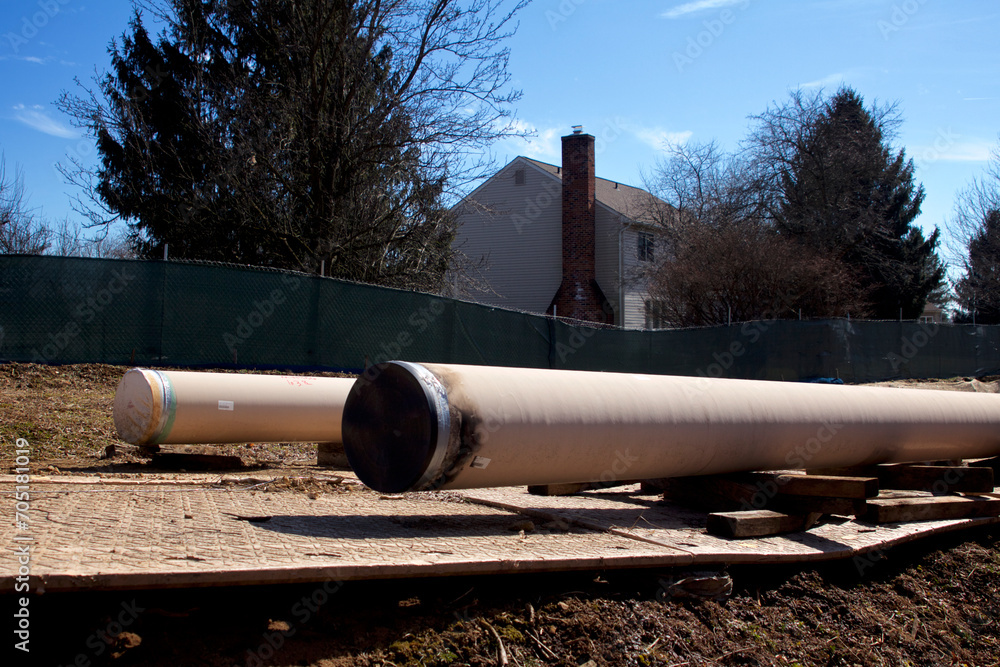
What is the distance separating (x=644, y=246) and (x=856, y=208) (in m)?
8.84

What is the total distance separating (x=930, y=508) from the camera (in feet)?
17.2

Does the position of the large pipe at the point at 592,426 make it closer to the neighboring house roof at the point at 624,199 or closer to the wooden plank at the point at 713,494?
the wooden plank at the point at 713,494

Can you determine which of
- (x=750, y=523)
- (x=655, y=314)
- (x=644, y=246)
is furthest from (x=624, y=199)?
(x=750, y=523)

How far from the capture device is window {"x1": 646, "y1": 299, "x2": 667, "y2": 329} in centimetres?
2561

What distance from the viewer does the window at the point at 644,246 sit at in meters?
28.9

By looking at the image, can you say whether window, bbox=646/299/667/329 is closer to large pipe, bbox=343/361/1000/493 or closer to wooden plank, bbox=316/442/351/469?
wooden plank, bbox=316/442/351/469

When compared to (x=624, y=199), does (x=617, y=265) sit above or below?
below

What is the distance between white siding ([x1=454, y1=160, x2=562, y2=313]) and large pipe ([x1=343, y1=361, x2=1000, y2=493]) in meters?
23.0

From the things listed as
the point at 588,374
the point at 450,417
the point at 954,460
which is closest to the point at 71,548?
the point at 450,417

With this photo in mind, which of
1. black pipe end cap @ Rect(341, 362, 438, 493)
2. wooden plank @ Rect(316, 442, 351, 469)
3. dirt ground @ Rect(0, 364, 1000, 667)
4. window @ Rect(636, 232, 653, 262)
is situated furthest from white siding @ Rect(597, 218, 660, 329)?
black pipe end cap @ Rect(341, 362, 438, 493)

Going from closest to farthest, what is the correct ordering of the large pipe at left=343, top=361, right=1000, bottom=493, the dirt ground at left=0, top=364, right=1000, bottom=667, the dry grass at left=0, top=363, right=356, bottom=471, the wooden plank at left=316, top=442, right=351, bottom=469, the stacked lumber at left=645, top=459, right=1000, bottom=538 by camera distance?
the dirt ground at left=0, top=364, right=1000, bottom=667 < the large pipe at left=343, top=361, right=1000, bottom=493 < the stacked lumber at left=645, top=459, right=1000, bottom=538 < the dry grass at left=0, top=363, right=356, bottom=471 < the wooden plank at left=316, top=442, right=351, bottom=469

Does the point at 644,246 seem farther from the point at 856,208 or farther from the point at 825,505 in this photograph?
the point at 825,505

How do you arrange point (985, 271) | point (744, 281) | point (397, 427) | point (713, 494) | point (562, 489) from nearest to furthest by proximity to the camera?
1. point (397, 427)
2. point (713, 494)
3. point (562, 489)
4. point (744, 281)
5. point (985, 271)

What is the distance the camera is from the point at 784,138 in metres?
→ 30.5
